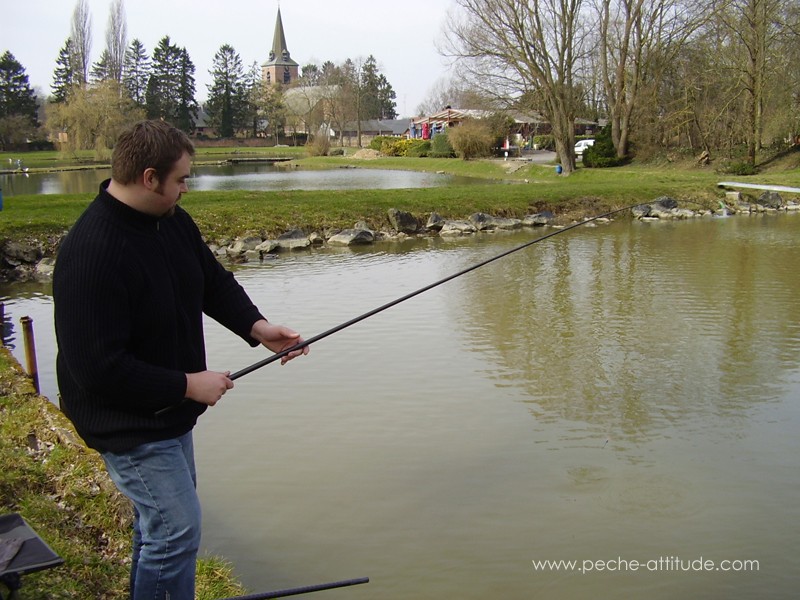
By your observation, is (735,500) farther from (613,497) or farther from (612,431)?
(612,431)

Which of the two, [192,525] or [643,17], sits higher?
[643,17]

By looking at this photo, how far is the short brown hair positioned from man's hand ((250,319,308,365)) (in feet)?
2.52

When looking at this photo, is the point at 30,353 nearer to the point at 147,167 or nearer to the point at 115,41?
the point at 147,167

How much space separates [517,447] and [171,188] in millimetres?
3358

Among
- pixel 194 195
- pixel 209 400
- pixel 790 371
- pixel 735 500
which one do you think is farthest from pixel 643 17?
pixel 209 400

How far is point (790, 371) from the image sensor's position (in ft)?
21.6

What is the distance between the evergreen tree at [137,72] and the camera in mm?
73625

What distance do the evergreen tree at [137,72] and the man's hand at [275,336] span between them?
248ft

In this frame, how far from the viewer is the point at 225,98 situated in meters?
82.4

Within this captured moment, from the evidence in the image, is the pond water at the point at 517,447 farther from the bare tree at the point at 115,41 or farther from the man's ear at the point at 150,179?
the bare tree at the point at 115,41

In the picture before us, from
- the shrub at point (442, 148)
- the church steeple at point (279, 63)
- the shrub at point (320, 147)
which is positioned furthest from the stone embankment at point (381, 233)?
the church steeple at point (279, 63)

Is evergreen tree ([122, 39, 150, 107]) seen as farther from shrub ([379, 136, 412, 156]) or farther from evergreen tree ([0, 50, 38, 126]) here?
shrub ([379, 136, 412, 156])

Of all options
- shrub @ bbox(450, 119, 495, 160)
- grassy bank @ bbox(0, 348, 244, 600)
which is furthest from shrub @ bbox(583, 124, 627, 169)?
grassy bank @ bbox(0, 348, 244, 600)

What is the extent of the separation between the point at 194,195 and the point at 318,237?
16.3 feet
